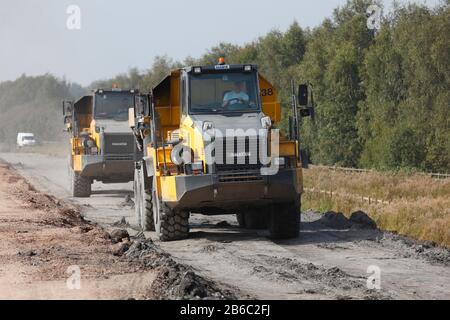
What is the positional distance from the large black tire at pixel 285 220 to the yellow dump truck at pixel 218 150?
0.6 inches

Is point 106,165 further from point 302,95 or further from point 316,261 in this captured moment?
point 316,261

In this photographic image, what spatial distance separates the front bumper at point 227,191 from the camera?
15.0m

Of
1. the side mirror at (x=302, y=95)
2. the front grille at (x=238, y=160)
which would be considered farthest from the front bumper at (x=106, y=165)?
the front grille at (x=238, y=160)

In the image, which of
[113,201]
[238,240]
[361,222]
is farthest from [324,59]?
[238,240]

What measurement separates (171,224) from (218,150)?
1.73 meters

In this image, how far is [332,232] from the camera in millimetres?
17359

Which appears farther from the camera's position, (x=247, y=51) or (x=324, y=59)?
(x=247, y=51)

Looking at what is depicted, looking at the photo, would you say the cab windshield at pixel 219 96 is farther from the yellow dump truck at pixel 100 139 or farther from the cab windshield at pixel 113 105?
the cab windshield at pixel 113 105

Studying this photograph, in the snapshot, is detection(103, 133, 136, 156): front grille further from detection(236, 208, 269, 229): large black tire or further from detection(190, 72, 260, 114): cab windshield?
detection(190, 72, 260, 114): cab windshield

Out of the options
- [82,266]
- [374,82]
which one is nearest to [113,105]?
[82,266]
